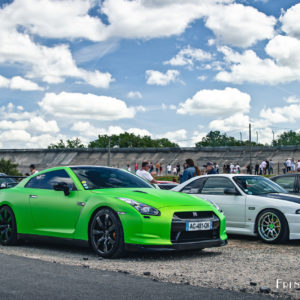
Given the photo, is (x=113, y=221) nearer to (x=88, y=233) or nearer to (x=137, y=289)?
(x=88, y=233)

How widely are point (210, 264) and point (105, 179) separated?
2.31 metres

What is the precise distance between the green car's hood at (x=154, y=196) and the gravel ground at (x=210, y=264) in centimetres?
80

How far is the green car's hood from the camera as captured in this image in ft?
23.8

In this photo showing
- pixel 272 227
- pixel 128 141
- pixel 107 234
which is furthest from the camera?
pixel 128 141

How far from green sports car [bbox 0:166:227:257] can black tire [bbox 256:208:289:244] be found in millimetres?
1875

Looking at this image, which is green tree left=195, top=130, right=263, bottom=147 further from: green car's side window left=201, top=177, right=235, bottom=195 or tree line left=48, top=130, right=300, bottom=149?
green car's side window left=201, top=177, right=235, bottom=195

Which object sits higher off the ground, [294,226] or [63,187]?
[63,187]

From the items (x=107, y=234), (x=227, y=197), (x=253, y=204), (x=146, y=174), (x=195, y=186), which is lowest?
(x=107, y=234)

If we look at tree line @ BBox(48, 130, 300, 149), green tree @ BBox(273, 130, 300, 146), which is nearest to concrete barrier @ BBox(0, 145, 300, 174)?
tree line @ BBox(48, 130, 300, 149)

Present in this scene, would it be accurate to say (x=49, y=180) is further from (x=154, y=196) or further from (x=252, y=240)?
(x=252, y=240)

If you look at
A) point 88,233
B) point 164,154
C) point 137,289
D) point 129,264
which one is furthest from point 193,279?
point 164,154

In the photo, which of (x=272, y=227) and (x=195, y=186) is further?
(x=195, y=186)

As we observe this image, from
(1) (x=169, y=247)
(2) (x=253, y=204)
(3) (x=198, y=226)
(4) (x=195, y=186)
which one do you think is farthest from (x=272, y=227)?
(1) (x=169, y=247)

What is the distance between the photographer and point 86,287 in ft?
17.1
